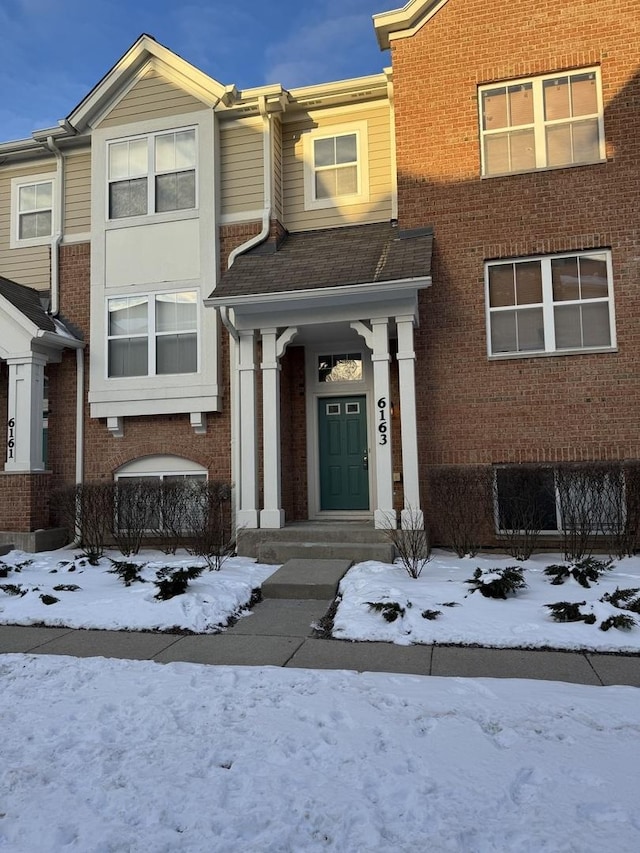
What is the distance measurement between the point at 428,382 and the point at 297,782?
7.22 meters

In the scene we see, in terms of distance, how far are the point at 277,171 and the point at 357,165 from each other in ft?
4.64

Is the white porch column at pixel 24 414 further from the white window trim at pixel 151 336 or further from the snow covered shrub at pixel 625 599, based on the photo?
the snow covered shrub at pixel 625 599

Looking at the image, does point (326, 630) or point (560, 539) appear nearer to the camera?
point (326, 630)

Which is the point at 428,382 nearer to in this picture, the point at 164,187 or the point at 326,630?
the point at 326,630

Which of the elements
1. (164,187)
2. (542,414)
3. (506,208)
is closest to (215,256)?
(164,187)

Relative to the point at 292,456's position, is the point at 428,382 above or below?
above

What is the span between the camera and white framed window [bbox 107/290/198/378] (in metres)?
10.6

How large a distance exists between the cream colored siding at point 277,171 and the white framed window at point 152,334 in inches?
82.1

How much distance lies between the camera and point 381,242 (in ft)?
32.3

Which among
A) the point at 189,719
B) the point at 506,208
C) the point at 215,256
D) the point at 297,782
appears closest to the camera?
the point at 297,782

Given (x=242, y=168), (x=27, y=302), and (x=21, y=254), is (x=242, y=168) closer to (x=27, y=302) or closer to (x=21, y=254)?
(x=27, y=302)

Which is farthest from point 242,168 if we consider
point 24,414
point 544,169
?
point 24,414

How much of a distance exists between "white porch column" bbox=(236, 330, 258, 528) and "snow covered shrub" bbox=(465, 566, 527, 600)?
389 cm

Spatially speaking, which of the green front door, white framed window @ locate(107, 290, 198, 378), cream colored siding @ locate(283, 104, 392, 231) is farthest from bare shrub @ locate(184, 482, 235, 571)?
cream colored siding @ locate(283, 104, 392, 231)
